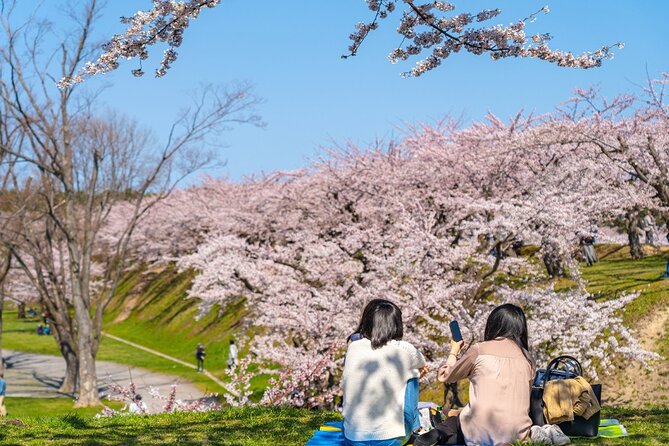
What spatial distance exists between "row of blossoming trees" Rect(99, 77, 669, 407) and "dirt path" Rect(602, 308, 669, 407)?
535 mm

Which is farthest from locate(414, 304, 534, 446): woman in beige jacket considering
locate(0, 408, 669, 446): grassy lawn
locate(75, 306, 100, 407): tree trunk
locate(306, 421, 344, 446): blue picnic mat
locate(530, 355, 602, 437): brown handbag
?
locate(75, 306, 100, 407): tree trunk

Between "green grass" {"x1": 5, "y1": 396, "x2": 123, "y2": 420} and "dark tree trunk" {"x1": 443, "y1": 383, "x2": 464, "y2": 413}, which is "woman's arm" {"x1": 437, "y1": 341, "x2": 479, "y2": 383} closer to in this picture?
"dark tree trunk" {"x1": 443, "y1": 383, "x2": 464, "y2": 413}

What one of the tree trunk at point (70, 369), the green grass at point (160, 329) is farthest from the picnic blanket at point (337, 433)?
the tree trunk at point (70, 369)

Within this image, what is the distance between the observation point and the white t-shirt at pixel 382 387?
5.16m

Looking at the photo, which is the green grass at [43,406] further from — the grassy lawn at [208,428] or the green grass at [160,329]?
the grassy lawn at [208,428]

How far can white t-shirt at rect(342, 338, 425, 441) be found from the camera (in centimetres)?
516

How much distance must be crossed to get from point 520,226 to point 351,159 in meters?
11.2

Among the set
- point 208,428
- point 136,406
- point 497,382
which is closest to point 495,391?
point 497,382

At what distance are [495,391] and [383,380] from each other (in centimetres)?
82

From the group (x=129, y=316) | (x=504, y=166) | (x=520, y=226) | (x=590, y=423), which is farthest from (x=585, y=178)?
(x=129, y=316)

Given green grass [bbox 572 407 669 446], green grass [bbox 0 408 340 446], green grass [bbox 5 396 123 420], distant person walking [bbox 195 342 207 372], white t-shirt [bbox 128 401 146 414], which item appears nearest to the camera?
green grass [bbox 572 407 669 446]

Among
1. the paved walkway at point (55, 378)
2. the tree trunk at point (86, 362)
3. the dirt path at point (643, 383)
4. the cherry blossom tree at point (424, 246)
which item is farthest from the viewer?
the paved walkway at point (55, 378)

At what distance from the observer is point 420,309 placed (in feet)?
42.0

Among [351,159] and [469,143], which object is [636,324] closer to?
[469,143]
